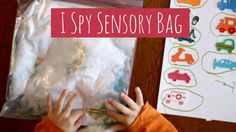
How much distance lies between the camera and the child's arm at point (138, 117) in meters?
0.52

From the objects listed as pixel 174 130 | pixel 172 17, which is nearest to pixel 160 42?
pixel 172 17

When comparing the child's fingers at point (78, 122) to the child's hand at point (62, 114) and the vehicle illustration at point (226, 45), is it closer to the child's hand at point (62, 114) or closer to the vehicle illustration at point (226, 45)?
the child's hand at point (62, 114)

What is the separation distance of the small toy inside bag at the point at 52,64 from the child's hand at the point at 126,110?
0.02m

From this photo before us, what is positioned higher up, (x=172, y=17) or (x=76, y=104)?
(x=172, y=17)

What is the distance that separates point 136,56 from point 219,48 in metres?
0.14

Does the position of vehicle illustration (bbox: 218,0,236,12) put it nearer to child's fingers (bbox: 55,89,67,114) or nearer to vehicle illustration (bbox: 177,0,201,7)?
vehicle illustration (bbox: 177,0,201,7)

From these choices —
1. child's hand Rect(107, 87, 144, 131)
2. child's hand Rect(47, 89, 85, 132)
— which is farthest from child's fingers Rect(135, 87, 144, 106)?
child's hand Rect(47, 89, 85, 132)

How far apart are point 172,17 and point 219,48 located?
0.32 feet

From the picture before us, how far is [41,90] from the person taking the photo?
501mm

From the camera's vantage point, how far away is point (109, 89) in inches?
20.3

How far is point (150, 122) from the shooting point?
20.8 inches

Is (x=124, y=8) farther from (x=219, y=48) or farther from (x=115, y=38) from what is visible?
(x=219, y=48)

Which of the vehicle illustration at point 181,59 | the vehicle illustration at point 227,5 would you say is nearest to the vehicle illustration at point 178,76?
the vehicle illustration at point 181,59

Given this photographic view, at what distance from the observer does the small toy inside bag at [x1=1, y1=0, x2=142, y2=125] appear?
49cm
